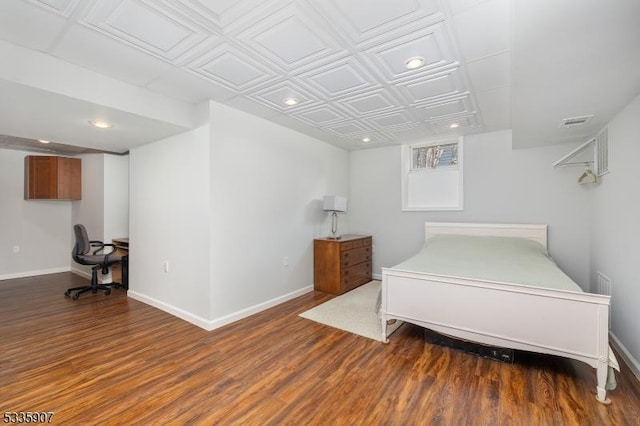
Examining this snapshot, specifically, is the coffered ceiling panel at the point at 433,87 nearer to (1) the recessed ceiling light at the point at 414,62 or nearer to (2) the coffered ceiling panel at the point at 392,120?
(1) the recessed ceiling light at the point at 414,62

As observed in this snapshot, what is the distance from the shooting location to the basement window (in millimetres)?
4465

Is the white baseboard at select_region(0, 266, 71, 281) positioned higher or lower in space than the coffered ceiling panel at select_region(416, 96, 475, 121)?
lower

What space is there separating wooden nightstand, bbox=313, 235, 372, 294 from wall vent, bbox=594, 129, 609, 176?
9.78ft

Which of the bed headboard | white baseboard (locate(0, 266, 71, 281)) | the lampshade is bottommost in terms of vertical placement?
white baseboard (locate(0, 266, 71, 281))

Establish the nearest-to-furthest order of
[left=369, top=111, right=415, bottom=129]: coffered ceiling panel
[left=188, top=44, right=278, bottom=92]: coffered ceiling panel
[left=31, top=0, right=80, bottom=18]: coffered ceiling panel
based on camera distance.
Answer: [left=31, top=0, right=80, bottom=18]: coffered ceiling panel
[left=188, top=44, right=278, bottom=92]: coffered ceiling panel
[left=369, top=111, right=415, bottom=129]: coffered ceiling panel

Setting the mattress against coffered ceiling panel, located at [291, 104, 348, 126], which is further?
coffered ceiling panel, located at [291, 104, 348, 126]

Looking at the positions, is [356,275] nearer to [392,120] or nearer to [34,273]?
[392,120]

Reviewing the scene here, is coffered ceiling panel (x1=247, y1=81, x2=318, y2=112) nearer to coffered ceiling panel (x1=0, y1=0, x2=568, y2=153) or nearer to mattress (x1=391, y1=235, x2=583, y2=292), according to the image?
coffered ceiling panel (x1=0, y1=0, x2=568, y2=153)

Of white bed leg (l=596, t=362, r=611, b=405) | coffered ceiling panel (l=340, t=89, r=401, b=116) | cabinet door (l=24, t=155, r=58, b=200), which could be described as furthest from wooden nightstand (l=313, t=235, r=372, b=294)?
cabinet door (l=24, t=155, r=58, b=200)

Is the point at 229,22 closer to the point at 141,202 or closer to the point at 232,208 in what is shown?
the point at 232,208

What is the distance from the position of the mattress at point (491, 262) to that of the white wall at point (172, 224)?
2.11m

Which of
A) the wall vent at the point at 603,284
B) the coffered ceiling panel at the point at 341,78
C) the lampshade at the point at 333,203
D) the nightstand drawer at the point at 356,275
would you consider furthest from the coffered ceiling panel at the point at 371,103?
the wall vent at the point at 603,284

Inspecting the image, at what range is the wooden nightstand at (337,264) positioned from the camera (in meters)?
4.19

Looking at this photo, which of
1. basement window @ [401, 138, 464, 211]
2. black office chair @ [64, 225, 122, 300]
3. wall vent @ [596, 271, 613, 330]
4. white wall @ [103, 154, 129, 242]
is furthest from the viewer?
white wall @ [103, 154, 129, 242]
